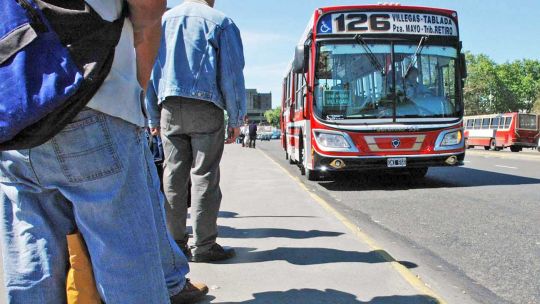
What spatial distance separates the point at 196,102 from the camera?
142 inches

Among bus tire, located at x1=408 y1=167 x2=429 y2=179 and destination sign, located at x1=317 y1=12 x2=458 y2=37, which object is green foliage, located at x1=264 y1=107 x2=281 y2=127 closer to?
bus tire, located at x1=408 y1=167 x2=429 y2=179

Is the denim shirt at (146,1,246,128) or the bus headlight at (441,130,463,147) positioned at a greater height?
the denim shirt at (146,1,246,128)

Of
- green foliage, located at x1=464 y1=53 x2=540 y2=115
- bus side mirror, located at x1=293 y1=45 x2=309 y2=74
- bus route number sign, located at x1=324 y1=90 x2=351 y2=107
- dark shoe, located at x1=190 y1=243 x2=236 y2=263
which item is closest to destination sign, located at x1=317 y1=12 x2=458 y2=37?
bus side mirror, located at x1=293 y1=45 x2=309 y2=74

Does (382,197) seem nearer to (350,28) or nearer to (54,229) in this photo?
(350,28)

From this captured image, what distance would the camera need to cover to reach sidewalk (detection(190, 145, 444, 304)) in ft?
10.2

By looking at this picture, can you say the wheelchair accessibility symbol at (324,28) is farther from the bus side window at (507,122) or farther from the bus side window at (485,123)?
the bus side window at (485,123)

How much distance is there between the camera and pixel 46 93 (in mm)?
1450

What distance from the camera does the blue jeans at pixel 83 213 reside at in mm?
1592

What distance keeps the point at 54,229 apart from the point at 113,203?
283 mm

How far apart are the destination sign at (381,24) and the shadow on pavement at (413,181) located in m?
2.94

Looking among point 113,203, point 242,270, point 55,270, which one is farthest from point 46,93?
point 242,270

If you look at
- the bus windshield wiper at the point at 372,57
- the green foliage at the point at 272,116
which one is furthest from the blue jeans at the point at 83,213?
the green foliage at the point at 272,116

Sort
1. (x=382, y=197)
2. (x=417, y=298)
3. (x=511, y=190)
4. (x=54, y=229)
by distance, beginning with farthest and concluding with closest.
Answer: (x=511, y=190) → (x=382, y=197) → (x=417, y=298) → (x=54, y=229)

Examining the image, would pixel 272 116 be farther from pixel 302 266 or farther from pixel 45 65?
pixel 45 65
